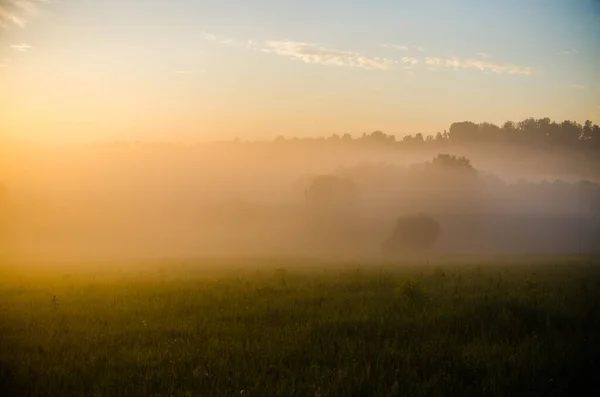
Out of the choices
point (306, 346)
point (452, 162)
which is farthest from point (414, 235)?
point (306, 346)

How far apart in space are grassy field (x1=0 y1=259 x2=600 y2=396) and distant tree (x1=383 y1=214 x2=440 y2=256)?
319 ft

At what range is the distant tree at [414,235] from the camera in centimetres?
10951

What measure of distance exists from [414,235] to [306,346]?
108 meters

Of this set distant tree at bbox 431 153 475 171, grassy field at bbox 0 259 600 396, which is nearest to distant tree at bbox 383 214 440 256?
distant tree at bbox 431 153 475 171

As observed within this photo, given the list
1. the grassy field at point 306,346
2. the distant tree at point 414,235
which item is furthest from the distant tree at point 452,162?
the grassy field at point 306,346

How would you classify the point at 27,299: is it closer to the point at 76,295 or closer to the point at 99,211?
the point at 76,295

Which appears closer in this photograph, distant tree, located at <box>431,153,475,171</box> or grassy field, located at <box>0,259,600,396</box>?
grassy field, located at <box>0,259,600,396</box>

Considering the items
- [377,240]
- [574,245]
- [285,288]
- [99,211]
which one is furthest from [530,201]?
[285,288]

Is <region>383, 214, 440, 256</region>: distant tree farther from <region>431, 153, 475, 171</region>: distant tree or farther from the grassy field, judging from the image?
the grassy field

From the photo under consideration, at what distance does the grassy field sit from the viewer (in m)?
6.90

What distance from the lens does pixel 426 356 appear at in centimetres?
794

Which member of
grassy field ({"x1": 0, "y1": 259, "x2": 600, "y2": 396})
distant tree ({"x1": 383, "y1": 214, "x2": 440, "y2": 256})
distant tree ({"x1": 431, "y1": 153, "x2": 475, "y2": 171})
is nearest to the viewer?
grassy field ({"x1": 0, "y1": 259, "x2": 600, "y2": 396})

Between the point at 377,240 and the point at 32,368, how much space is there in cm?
12306

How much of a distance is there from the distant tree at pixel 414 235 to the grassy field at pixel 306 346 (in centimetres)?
9732
